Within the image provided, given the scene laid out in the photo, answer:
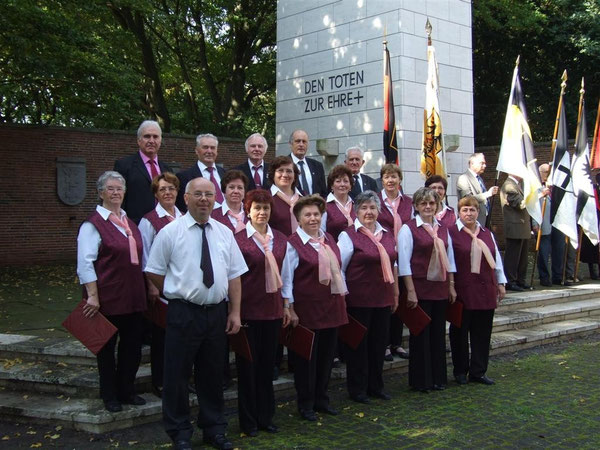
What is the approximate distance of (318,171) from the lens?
7.02m

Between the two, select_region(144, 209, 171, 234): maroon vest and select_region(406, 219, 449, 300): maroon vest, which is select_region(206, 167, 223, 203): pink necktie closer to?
select_region(144, 209, 171, 234): maroon vest

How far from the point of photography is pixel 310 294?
5.21 metres

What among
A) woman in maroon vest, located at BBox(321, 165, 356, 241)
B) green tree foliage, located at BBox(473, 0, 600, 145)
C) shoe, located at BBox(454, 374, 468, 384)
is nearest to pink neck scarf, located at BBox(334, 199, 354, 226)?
woman in maroon vest, located at BBox(321, 165, 356, 241)

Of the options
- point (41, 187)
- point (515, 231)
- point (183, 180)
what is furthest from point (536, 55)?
point (183, 180)

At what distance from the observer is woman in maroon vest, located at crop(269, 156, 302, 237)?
5.84m

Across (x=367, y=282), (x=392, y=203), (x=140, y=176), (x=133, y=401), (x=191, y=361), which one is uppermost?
(x=140, y=176)

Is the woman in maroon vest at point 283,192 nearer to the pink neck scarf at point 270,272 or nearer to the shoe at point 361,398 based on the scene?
the pink neck scarf at point 270,272

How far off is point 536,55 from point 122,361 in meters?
21.3

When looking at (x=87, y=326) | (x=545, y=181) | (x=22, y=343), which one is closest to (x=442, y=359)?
(x=87, y=326)

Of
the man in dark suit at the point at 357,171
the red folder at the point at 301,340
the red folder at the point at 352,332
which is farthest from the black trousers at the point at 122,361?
the man in dark suit at the point at 357,171

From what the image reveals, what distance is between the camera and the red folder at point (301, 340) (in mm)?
5125

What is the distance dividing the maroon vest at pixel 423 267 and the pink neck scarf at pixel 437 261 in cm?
3

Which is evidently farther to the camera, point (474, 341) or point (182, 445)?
point (474, 341)

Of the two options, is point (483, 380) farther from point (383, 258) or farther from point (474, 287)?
point (383, 258)
